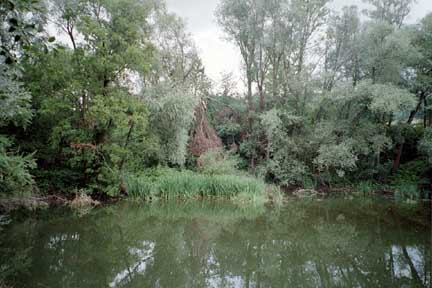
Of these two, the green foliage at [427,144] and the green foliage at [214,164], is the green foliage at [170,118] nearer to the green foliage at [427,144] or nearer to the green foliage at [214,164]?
the green foliage at [214,164]

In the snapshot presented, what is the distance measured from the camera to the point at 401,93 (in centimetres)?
1284

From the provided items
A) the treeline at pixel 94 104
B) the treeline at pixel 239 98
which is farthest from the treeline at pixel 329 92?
the treeline at pixel 94 104

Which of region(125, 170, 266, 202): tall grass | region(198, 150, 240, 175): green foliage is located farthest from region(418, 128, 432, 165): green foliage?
region(198, 150, 240, 175): green foliage

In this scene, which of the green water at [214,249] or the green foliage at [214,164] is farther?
the green foliage at [214,164]

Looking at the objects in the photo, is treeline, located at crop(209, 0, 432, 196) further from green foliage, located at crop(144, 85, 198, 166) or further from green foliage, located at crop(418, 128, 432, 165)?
green foliage, located at crop(144, 85, 198, 166)

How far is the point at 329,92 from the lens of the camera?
1455cm

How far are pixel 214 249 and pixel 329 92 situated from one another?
1133 cm

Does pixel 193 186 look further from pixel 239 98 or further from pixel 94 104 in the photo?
pixel 239 98

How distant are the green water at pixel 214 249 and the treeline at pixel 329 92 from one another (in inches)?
233

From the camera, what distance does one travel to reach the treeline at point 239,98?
10086mm

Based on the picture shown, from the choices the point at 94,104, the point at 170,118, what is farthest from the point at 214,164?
the point at 94,104

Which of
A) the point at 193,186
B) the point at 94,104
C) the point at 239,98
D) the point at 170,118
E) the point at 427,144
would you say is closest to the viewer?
the point at 94,104

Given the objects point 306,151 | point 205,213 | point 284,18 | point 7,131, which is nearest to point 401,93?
point 306,151

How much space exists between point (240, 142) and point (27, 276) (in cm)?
1406
